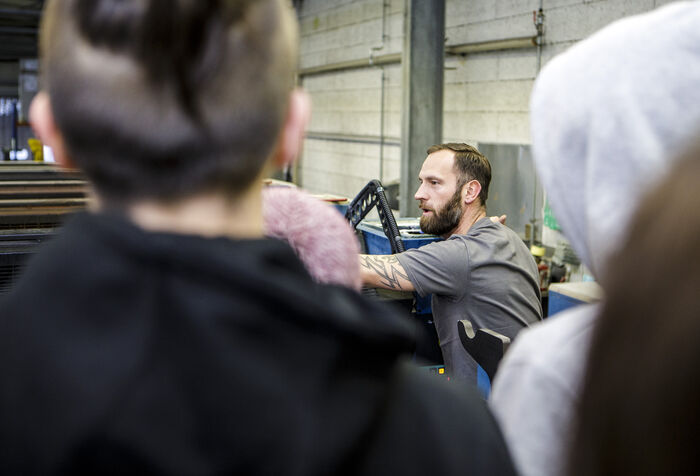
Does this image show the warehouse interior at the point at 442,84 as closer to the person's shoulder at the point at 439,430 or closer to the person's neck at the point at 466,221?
the person's neck at the point at 466,221

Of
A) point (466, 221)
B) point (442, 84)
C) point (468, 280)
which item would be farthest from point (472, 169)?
point (442, 84)

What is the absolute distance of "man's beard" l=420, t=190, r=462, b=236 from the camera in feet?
8.36

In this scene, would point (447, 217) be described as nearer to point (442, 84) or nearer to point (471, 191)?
point (471, 191)

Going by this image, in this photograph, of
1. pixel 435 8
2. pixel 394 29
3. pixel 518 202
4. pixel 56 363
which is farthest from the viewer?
pixel 394 29

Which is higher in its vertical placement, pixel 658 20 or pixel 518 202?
pixel 658 20

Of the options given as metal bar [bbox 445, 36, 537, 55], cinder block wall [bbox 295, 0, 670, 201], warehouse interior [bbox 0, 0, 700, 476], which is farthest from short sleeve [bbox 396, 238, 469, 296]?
metal bar [bbox 445, 36, 537, 55]

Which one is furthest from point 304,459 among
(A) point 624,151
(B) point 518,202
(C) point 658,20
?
A: (B) point 518,202

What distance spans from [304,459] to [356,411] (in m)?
0.05

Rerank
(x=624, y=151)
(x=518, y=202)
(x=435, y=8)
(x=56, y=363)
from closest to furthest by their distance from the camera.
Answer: (x=56, y=363), (x=624, y=151), (x=518, y=202), (x=435, y=8)

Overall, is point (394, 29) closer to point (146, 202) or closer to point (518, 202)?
point (518, 202)

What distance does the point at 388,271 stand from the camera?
2.23 m

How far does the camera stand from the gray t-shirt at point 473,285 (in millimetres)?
2240

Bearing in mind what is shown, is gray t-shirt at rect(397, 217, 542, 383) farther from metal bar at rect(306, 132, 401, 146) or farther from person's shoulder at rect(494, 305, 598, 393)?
metal bar at rect(306, 132, 401, 146)

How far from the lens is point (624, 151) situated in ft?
2.01
